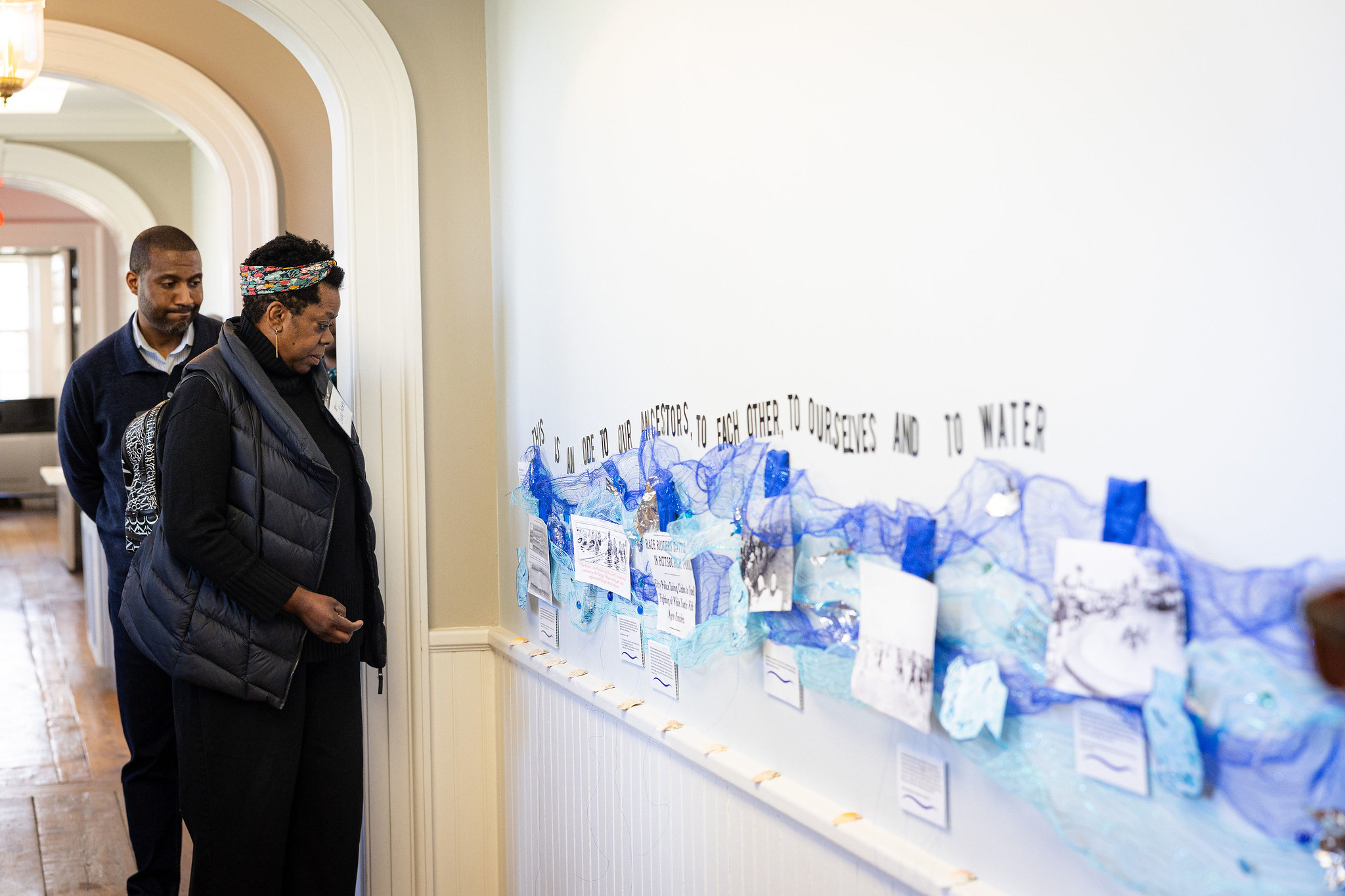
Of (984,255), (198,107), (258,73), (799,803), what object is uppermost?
(258,73)

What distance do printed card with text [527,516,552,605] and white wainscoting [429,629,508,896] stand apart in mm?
325

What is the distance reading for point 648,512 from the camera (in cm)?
181

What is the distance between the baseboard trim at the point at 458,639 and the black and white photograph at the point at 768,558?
1261 millimetres

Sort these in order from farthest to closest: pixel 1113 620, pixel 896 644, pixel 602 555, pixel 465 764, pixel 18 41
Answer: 1. pixel 18 41
2. pixel 465 764
3. pixel 602 555
4. pixel 896 644
5. pixel 1113 620

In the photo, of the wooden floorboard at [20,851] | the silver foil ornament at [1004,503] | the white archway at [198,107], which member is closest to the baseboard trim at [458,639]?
the wooden floorboard at [20,851]

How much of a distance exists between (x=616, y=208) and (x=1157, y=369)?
1189 mm

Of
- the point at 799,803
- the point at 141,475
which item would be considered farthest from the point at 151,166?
the point at 799,803

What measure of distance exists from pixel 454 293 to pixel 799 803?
5.21 ft

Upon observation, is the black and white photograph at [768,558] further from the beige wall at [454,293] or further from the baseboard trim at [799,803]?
the beige wall at [454,293]

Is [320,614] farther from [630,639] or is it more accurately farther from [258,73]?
[258,73]

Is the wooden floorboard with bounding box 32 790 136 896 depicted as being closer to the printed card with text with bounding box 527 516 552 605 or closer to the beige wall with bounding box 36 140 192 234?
the printed card with text with bounding box 527 516 552 605

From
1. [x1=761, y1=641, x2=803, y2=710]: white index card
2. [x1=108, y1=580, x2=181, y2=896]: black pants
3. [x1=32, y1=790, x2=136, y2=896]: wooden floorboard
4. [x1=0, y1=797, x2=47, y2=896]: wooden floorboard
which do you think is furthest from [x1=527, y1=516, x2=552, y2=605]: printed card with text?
[x1=0, y1=797, x2=47, y2=896]: wooden floorboard

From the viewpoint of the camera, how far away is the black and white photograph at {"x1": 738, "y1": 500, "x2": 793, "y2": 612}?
1444 mm

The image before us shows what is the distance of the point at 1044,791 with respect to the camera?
1.07 meters
